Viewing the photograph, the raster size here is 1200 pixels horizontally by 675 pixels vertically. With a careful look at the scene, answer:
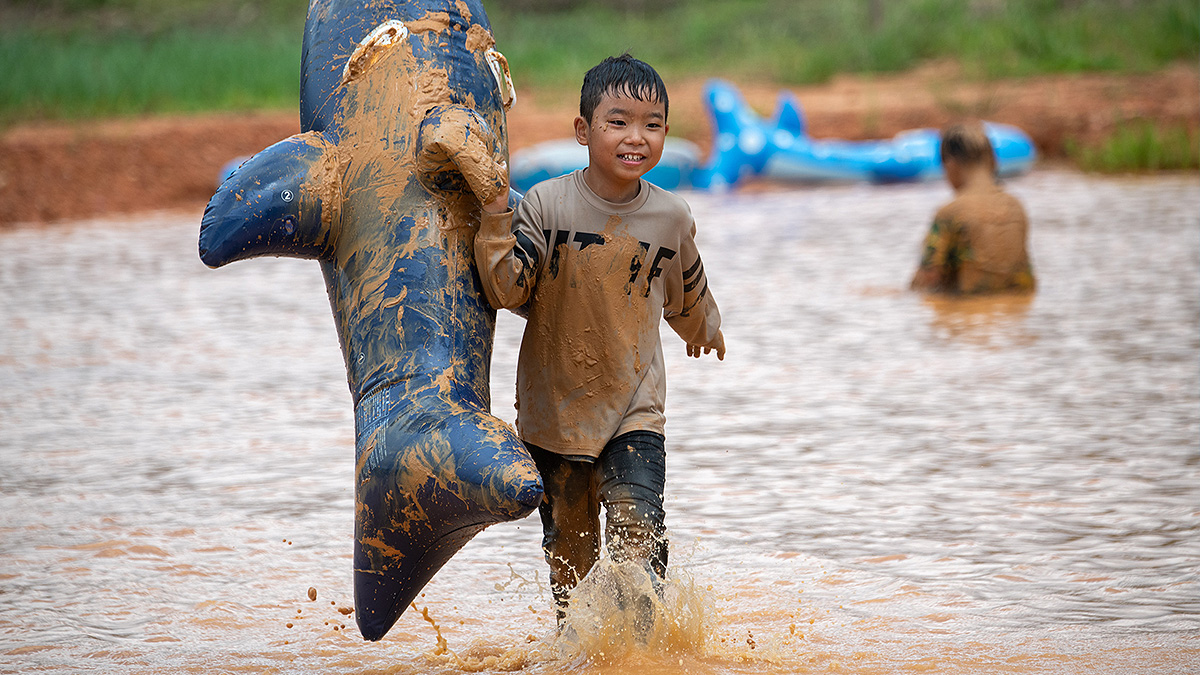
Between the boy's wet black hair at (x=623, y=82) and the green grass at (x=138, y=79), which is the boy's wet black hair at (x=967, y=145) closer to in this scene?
the boy's wet black hair at (x=623, y=82)

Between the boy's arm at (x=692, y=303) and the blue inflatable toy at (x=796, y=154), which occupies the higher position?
the blue inflatable toy at (x=796, y=154)

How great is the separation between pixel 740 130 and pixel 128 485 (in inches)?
418

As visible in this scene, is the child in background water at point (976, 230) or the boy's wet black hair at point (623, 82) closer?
the boy's wet black hair at point (623, 82)

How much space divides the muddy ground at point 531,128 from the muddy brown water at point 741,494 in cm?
523

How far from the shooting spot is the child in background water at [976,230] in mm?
8391

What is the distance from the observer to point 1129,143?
13930 mm

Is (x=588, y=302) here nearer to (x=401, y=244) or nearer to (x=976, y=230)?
(x=401, y=244)

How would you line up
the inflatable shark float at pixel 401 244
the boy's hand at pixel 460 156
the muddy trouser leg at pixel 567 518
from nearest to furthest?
the inflatable shark float at pixel 401 244
the boy's hand at pixel 460 156
the muddy trouser leg at pixel 567 518

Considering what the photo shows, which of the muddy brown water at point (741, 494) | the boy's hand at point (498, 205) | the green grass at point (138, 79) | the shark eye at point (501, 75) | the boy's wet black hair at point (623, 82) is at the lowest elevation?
the muddy brown water at point (741, 494)

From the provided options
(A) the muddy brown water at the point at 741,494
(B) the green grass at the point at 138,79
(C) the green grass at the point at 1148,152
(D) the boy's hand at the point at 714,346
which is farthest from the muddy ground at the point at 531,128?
(D) the boy's hand at the point at 714,346

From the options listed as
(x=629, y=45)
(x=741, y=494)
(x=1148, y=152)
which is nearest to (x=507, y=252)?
(x=741, y=494)

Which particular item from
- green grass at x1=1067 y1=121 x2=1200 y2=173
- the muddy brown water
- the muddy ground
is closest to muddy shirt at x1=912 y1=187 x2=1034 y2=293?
the muddy brown water

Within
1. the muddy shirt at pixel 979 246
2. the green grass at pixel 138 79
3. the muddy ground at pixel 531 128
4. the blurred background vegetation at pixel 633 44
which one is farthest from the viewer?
the blurred background vegetation at pixel 633 44

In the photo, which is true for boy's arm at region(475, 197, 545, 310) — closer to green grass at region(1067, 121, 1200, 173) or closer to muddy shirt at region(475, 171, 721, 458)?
muddy shirt at region(475, 171, 721, 458)
